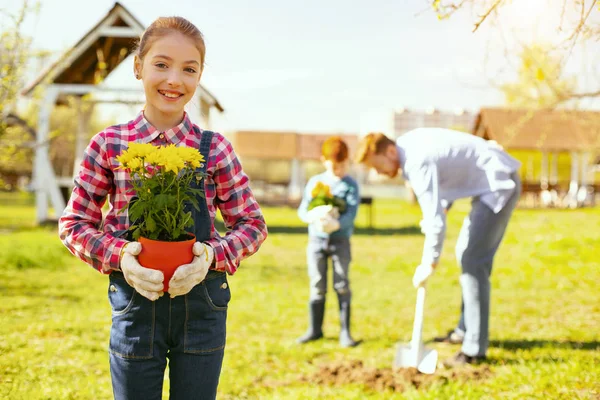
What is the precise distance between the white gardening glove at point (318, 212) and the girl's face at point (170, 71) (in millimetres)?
3055

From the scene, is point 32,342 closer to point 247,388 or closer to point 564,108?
point 247,388

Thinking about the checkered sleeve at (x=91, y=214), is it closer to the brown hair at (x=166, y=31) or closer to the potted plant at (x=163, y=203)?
the potted plant at (x=163, y=203)

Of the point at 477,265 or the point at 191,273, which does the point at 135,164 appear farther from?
the point at 477,265

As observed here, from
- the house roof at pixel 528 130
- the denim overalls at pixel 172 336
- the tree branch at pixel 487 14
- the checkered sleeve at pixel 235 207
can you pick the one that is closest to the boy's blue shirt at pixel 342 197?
the tree branch at pixel 487 14

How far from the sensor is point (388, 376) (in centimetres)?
416

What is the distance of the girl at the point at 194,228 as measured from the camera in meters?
2.01

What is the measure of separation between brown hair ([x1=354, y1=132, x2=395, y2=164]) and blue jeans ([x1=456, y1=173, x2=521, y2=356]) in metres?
0.77

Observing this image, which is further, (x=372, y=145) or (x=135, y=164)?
(x=372, y=145)

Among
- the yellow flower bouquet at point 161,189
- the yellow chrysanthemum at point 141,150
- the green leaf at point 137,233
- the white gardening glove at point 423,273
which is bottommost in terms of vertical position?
the white gardening glove at point 423,273

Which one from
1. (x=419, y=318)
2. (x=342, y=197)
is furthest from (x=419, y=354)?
(x=342, y=197)

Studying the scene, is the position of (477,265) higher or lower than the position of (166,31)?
lower

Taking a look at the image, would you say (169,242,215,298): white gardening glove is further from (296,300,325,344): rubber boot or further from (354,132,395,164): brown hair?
(296,300,325,344): rubber boot

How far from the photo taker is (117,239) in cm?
196

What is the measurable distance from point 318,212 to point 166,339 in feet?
10.3
